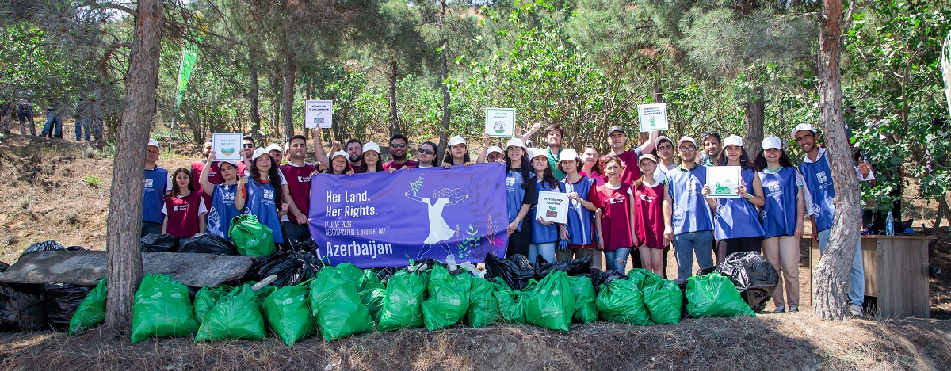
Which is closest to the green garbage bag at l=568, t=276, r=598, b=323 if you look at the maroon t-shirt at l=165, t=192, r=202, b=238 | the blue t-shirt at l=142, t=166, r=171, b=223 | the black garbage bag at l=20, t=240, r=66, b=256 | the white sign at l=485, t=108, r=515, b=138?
the white sign at l=485, t=108, r=515, b=138

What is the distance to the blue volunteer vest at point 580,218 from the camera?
6488mm

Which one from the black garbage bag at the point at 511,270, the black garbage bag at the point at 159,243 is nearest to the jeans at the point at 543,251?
the black garbage bag at the point at 511,270

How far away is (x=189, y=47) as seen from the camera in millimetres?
6578

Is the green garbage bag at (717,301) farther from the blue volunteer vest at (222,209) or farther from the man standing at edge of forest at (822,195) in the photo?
the blue volunteer vest at (222,209)

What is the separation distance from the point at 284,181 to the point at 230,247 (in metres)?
0.86

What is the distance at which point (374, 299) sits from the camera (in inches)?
213

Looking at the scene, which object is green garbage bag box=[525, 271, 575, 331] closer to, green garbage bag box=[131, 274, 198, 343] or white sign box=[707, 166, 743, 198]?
white sign box=[707, 166, 743, 198]

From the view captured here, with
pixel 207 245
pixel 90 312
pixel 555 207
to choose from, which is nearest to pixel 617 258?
pixel 555 207

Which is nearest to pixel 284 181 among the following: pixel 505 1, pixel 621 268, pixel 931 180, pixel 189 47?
pixel 189 47

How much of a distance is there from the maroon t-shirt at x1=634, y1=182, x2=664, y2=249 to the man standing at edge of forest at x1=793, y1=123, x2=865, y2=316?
1362mm

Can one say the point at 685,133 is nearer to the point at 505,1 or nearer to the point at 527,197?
the point at 505,1

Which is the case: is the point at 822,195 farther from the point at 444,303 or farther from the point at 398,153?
the point at 398,153

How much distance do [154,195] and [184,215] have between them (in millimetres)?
476

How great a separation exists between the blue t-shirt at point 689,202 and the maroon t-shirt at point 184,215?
4873 mm
